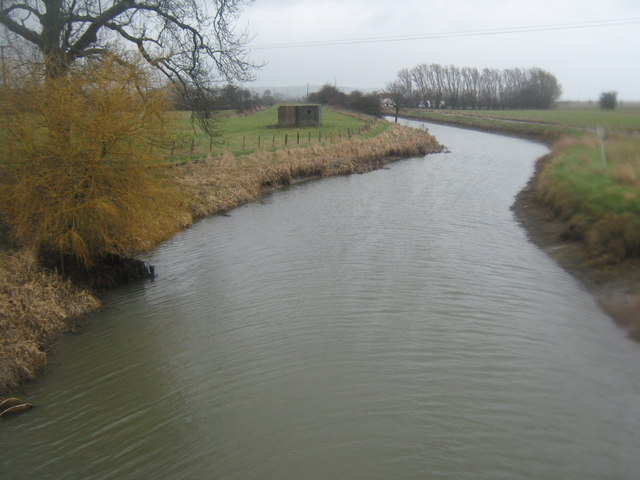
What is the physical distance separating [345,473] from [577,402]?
3.24 m

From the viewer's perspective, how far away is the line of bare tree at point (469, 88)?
2813 inches

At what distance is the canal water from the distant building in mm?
32838

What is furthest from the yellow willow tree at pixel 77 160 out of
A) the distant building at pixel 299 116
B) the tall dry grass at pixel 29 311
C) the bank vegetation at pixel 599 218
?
the distant building at pixel 299 116

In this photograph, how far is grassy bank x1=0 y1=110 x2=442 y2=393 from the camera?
27.1ft

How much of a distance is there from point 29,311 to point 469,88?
110 metres

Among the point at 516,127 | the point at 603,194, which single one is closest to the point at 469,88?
the point at 516,127

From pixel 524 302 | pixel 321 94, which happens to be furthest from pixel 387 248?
pixel 321 94

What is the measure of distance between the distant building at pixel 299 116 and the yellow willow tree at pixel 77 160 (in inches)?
1361

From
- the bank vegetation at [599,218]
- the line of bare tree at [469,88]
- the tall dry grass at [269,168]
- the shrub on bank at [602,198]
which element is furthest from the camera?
the line of bare tree at [469,88]

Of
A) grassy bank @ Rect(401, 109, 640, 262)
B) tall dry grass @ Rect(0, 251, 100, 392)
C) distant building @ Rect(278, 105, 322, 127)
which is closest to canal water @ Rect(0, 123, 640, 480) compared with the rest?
tall dry grass @ Rect(0, 251, 100, 392)

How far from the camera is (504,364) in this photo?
25.9ft

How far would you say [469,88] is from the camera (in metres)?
108

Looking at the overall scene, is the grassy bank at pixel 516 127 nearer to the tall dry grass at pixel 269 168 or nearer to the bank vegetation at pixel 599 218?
the tall dry grass at pixel 269 168

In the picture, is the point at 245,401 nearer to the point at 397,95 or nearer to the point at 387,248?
the point at 387,248
